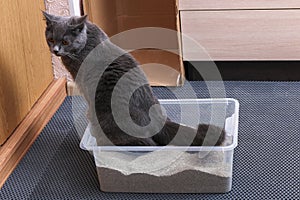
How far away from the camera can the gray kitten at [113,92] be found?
62.5 inches

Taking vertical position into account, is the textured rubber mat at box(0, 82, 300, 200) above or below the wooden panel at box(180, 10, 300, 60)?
below

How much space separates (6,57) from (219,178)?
80 cm

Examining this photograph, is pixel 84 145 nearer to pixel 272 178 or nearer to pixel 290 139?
pixel 272 178

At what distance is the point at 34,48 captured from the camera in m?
1.97

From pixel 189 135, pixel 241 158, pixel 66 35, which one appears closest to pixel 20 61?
pixel 66 35

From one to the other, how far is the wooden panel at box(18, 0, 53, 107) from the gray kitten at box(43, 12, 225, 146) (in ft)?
1.00

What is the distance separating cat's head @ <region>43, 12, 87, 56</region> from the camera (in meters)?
1.58

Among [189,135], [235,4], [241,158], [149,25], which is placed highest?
[235,4]

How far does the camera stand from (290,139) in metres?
1.79

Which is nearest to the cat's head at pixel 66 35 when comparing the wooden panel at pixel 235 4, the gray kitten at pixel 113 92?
the gray kitten at pixel 113 92

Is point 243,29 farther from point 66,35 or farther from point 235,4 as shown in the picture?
point 66,35

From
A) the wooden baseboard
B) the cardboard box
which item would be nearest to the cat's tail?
the wooden baseboard

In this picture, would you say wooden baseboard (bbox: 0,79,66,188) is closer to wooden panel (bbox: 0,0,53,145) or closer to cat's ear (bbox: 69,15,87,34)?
Answer: wooden panel (bbox: 0,0,53,145)

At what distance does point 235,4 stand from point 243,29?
4.2 inches
